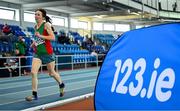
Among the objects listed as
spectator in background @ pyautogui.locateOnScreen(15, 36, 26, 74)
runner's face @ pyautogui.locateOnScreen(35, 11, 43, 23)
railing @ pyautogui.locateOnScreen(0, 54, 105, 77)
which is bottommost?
railing @ pyautogui.locateOnScreen(0, 54, 105, 77)

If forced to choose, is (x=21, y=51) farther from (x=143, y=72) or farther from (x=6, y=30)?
(x=143, y=72)

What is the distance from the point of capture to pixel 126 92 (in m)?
2.53

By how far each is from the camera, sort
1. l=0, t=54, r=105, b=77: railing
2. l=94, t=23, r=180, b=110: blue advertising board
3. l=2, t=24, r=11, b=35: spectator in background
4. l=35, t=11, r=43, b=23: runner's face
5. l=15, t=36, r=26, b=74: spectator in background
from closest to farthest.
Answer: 1. l=94, t=23, r=180, b=110: blue advertising board
2. l=35, t=11, r=43, b=23: runner's face
3. l=0, t=54, r=105, b=77: railing
4. l=15, t=36, r=26, b=74: spectator in background
5. l=2, t=24, r=11, b=35: spectator in background

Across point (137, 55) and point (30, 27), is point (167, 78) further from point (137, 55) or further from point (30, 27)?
point (30, 27)

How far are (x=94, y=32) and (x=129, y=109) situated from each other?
28132 millimetres

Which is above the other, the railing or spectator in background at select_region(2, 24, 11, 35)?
spectator in background at select_region(2, 24, 11, 35)

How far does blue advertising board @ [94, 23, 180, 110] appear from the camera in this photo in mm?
2277

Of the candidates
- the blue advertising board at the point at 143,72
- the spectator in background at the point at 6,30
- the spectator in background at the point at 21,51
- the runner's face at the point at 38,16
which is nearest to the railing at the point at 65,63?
the spectator in background at the point at 21,51

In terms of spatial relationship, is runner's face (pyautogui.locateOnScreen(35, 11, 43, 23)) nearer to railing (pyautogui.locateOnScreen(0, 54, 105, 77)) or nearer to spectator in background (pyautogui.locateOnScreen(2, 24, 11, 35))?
railing (pyautogui.locateOnScreen(0, 54, 105, 77))

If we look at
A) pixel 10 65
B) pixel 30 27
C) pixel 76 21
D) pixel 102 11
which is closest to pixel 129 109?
pixel 10 65

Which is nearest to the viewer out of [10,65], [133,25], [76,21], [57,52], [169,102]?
[169,102]

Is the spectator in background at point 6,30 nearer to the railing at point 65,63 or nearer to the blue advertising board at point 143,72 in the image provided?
the railing at point 65,63

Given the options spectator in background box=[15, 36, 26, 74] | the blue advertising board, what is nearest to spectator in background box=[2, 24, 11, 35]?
spectator in background box=[15, 36, 26, 74]

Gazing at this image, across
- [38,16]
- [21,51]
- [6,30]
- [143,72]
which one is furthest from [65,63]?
[143,72]
